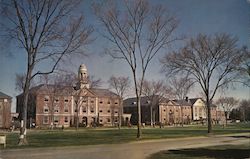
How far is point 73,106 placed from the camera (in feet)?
168

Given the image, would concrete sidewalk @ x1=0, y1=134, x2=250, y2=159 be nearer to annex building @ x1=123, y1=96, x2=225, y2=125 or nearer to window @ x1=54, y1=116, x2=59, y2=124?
window @ x1=54, y1=116, x2=59, y2=124

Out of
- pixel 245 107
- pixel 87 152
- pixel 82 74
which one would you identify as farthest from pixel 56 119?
pixel 87 152

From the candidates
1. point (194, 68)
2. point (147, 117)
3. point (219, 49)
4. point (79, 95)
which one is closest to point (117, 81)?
point (194, 68)

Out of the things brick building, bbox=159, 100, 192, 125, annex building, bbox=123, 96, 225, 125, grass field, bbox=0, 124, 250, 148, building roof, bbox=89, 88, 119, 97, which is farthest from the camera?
brick building, bbox=159, 100, 192, 125

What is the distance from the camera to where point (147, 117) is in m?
70.9

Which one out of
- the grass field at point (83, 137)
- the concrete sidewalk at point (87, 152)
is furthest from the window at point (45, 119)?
the concrete sidewalk at point (87, 152)

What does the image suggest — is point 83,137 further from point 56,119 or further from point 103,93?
point 56,119

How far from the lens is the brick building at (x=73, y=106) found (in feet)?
135

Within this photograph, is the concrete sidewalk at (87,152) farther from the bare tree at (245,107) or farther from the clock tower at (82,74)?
the clock tower at (82,74)

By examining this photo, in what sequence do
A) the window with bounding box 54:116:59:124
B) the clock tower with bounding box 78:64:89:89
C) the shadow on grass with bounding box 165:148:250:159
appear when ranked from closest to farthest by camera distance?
the shadow on grass with bounding box 165:148:250:159
the clock tower with bounding box 78:64:89:89
the window with bounding box 54:116:59:124

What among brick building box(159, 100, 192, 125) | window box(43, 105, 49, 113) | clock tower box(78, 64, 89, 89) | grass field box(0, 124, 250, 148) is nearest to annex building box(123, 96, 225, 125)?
brick building box(159, 100, 192, 125)

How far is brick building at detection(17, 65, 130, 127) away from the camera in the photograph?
135 ft

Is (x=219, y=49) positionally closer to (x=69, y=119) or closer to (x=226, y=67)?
(x=226, y=67)

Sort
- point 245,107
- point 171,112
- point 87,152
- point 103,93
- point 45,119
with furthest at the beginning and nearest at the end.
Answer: point 171,112 → point 103,93 → point 45,119 → point 245,107 → point 87,152
